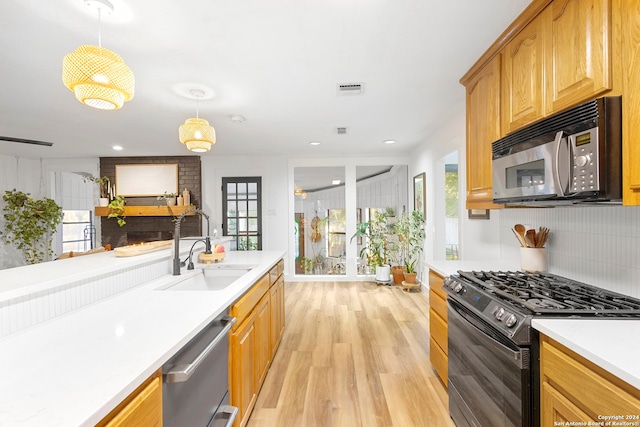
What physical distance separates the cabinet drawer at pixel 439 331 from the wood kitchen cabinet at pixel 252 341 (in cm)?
128

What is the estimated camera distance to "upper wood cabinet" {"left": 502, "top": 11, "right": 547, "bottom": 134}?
1.56 meters

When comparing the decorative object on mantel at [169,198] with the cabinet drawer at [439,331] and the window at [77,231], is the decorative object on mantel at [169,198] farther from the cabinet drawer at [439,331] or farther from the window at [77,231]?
the cabinet drawer at [439,331]

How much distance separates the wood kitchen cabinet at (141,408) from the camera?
0.72 metres

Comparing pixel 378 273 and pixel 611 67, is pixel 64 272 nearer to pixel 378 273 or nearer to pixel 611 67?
pixel 611 67

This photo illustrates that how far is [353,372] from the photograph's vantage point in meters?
2.42

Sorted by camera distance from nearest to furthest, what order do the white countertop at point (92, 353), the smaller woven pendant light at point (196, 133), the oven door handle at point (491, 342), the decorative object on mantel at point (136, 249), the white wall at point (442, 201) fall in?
the white countertop at point (92, 353) < the oven door handle at point (491, 342) < the decorative object on mantel at point (136, 249) < the smaller woven pendant light at point (196, 133) < the white wall at point (442, 201)

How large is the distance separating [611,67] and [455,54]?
107 cm

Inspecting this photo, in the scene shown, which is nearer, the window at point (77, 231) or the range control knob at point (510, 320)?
the range control knob at point (510, 320)

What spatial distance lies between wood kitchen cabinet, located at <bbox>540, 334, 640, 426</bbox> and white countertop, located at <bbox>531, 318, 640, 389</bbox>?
51mm

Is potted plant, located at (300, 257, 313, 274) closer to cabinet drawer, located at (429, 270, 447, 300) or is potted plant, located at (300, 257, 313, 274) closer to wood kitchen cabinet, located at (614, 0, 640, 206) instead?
cabinet drawer, located at (429, 270, 447, 300)

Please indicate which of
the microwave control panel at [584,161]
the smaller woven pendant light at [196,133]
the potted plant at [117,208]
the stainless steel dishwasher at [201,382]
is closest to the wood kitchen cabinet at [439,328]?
the microwave control panel at [584,161]

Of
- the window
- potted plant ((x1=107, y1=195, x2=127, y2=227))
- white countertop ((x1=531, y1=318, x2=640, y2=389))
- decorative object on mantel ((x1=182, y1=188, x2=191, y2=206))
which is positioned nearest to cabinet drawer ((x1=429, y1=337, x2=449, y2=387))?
white countertop ((x1=531, y1=318, x2=640, y2=389))


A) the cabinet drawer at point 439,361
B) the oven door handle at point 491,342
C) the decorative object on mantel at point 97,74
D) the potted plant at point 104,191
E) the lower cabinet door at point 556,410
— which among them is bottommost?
the cabinet drawer at point 439,361

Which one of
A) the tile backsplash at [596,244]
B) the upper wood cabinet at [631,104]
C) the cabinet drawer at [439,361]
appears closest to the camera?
the upper wood cabinet at [631,104]
